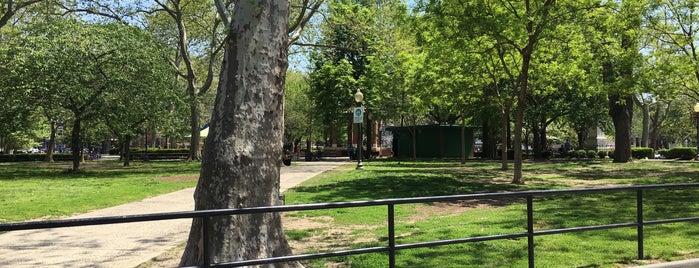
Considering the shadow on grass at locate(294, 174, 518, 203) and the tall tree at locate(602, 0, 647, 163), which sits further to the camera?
the tall tree at locate(602, 0, 647, 163)

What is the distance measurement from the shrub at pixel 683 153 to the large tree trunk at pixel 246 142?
38710 mm

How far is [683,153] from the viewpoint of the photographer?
121 ft

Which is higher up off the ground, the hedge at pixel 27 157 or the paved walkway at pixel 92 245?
the hedge at pixel 27 157

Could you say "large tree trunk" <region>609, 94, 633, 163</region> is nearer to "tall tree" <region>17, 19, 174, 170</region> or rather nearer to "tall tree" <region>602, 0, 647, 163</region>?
"tall tree" <region>602, 0, 647, 163</region>

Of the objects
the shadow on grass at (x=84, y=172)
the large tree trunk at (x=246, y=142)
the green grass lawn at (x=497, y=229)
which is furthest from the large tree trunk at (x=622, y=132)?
the large tree trunk at (x=246, y=142)

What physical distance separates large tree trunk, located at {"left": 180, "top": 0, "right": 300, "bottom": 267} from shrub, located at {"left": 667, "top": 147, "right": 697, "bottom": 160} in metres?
38.7

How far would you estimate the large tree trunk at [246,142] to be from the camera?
503cm

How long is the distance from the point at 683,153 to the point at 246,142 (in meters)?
40.0

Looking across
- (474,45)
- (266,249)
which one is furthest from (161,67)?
(266,249)

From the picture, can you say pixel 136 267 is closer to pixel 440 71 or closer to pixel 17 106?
pixel 440 71

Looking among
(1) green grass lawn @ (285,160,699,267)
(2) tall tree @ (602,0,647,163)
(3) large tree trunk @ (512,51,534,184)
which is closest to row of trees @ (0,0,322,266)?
(1) green grass lawn @ (285,160,699,267)

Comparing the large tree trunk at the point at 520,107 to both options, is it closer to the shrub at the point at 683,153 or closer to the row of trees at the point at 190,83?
the row of trees at the point at 190,83

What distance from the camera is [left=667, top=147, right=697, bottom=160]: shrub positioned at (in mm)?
35906

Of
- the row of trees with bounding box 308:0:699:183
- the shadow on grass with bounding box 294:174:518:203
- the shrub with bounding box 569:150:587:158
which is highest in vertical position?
the row of trees with bounding box 308:0:699:183
